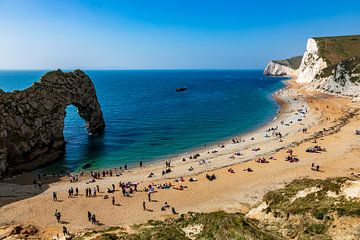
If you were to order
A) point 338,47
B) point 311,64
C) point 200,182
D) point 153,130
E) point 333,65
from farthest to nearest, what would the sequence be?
point 311,64
point 338,47
point 333,65
point 153,130
point 200,182

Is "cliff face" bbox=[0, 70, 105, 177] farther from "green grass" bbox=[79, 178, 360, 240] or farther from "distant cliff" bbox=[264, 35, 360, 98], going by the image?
"distant cliff" bbox=[264, 35, 360, 98]

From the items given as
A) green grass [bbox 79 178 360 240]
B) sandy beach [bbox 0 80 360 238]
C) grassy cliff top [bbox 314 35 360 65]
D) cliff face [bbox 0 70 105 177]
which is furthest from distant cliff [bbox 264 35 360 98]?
green grass [bbox 79 178 360 240]

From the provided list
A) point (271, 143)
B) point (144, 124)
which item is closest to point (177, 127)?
point (144, 124)

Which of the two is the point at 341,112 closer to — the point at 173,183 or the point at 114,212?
the point at 173,183

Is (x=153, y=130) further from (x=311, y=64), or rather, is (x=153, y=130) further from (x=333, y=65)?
(x=311, y=64)

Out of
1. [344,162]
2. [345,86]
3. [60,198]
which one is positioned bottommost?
[60,198]

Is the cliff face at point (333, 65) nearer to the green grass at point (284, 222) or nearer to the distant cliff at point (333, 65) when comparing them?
the distant cliff at point (333, 65)

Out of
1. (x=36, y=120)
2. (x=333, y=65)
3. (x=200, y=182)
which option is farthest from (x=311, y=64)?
(x=36, y=120)
